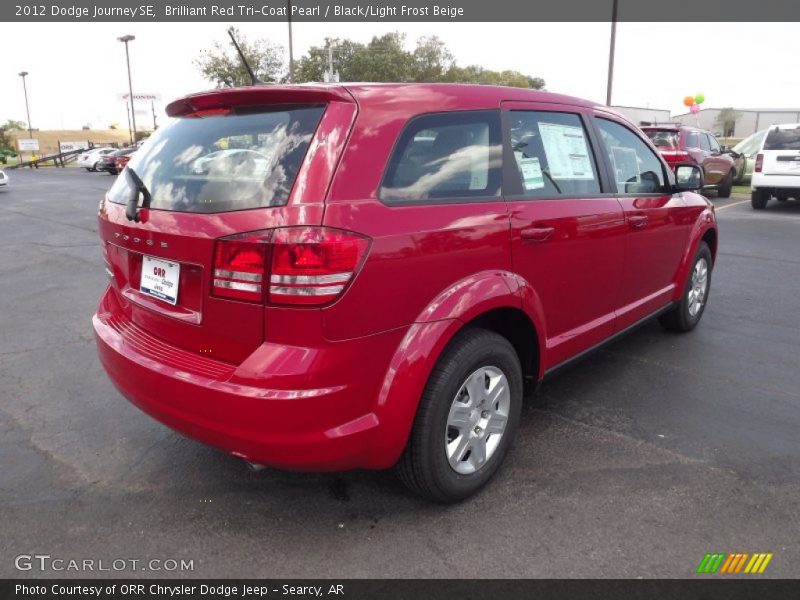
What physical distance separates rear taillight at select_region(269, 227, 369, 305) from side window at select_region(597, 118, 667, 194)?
223cm

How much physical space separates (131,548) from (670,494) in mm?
2291

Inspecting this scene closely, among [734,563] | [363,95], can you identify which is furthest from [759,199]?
[363,95]

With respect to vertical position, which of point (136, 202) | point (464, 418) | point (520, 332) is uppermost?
point (136, 202)

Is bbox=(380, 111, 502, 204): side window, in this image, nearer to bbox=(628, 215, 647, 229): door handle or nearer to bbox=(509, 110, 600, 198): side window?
bbox=(509, 110, 600, 198): side window

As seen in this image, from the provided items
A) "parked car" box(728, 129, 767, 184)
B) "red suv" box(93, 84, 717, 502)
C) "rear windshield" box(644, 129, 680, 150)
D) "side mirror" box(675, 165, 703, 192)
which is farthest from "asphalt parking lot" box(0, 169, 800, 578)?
"parked car" box(728, 129, 767, 184)

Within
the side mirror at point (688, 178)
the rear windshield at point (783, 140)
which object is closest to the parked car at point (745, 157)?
the rear windshield at point (783, 140)

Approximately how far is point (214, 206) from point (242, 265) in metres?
0.29

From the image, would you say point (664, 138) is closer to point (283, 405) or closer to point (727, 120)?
point (283, 405)

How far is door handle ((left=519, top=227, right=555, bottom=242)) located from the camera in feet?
9.25

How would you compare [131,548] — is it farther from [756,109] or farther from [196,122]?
[756,109]

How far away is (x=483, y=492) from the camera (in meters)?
2.80

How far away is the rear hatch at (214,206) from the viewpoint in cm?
218

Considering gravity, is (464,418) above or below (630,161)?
below
